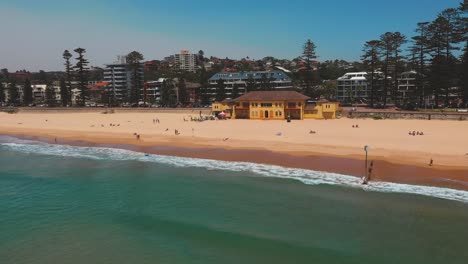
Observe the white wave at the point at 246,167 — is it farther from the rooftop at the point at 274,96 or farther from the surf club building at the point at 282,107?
the rooftop at the point at 274,96

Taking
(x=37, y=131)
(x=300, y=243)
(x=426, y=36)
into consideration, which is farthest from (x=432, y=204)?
(x=426, y=36)

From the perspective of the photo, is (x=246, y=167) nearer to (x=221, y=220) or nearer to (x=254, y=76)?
(x=221, y=220)

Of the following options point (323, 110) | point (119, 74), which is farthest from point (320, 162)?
point (119, 74)

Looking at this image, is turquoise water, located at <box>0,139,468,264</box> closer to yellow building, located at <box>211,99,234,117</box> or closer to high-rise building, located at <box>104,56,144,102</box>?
yellow building, located at <box>211,99,234,117</box>

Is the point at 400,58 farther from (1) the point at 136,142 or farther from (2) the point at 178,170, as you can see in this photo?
(2) the point at 178,170

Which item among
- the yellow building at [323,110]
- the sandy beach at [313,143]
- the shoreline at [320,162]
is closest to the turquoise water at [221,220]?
the shoreline at [320,162]

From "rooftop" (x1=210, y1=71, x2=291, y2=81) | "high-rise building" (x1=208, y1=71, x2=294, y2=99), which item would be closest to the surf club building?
"high-rise building" (x1=208, y1=71, x2=294, y2=99)
